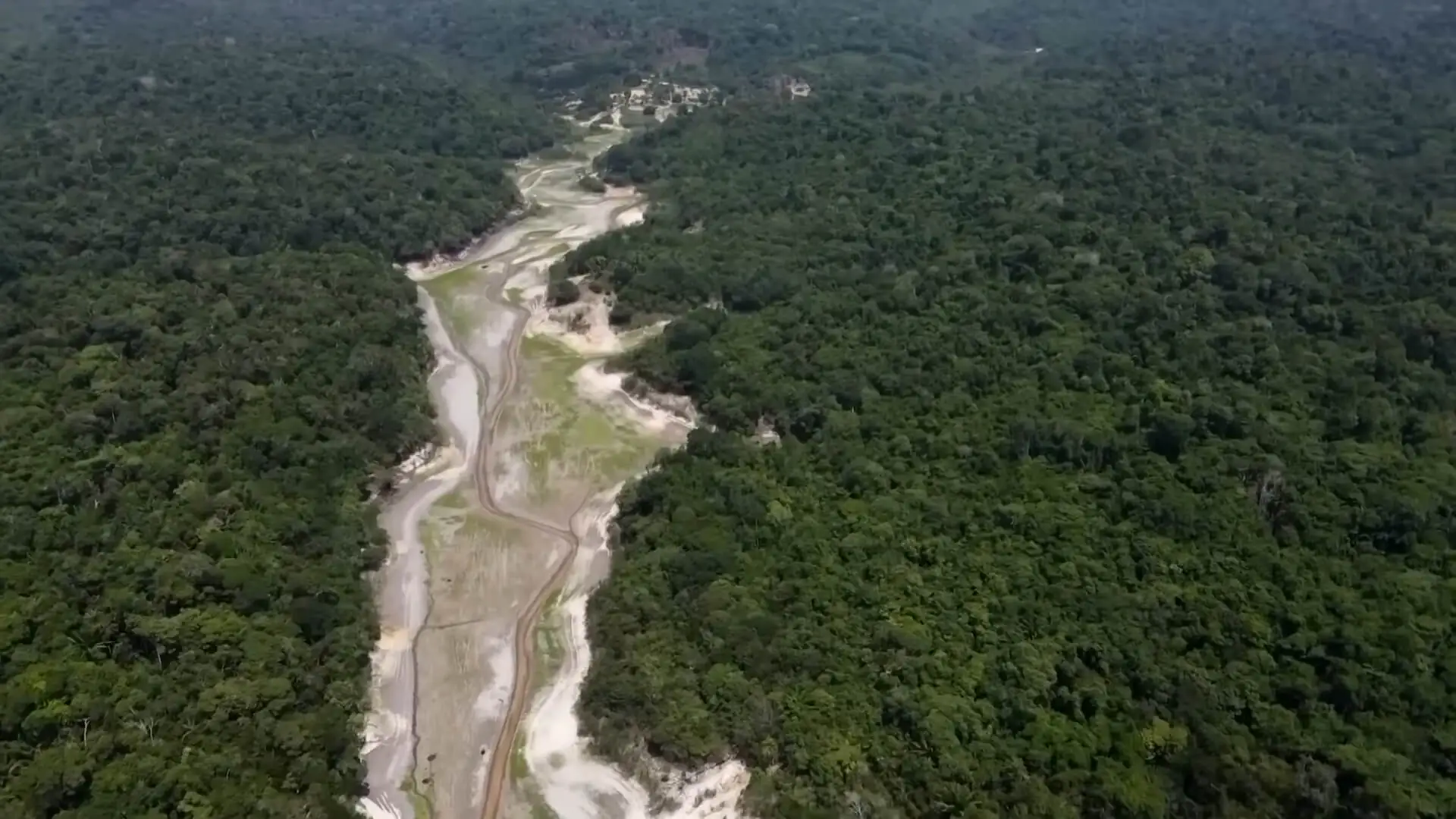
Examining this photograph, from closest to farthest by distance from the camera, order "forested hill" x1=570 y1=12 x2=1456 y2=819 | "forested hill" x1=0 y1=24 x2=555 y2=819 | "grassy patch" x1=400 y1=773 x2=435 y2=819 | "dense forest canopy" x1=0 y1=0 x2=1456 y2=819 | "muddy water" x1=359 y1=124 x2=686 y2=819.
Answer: "forested hill" x1=0 y1=24 x2=555 y2=819
"forested hill" x1=570 y1=12 x2=1456 y2=819
"dense forest canopy" x1=0 y1=0 x2=1456 y2=819
"grassy patch" x1=400 y1=773 x2=435 y2=819
"muddy water" x1=359 y1=124 x2=686 y2=819

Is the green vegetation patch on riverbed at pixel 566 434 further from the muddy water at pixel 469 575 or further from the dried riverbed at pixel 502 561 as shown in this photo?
the muddy water at pixel 469 575

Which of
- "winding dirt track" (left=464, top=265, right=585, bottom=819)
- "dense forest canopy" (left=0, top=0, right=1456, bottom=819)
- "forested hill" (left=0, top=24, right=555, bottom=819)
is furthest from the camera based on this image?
"winding dirt track" (left=464, top=265, right=585, bottom=819)

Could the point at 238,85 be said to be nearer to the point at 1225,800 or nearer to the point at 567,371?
the point at 567,371

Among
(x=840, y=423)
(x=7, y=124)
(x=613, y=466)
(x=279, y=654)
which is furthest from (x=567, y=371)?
(x=7, y=124)

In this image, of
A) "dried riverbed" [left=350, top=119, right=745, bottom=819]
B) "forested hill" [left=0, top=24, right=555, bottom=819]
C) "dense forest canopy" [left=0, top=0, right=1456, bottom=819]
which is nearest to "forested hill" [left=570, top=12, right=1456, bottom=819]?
"dense forest canopy" [left=0, top=0, right=1456, bottom=819]

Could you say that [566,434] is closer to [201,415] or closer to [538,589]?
[538,589]

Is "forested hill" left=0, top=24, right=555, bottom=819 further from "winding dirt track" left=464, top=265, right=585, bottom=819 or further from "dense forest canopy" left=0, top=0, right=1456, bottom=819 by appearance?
"winding dirt track" left=464, top=265, right=585, bottom=819

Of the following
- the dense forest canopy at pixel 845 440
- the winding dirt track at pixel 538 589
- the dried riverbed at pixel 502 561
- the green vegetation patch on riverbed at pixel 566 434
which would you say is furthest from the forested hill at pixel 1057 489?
the green vegetation patch on riverbed at pixel 566 434
